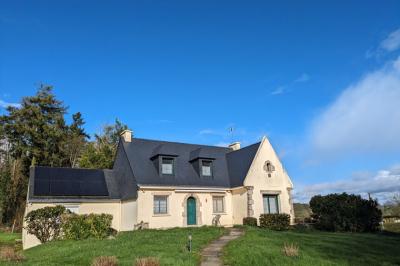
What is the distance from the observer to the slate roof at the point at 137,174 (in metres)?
23.6

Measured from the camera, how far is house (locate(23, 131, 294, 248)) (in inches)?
916

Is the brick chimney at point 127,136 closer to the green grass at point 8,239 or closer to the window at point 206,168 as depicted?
the window at point 206,168

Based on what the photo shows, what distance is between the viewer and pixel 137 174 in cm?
2425

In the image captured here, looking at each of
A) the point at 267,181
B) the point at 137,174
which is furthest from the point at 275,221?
the point at 137,174

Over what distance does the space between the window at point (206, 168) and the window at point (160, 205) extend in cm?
456

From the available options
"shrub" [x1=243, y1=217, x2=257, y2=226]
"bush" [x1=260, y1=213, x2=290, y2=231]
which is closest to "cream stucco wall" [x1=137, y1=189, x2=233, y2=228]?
"shrub" [x1=243, y1=217, x2=257, y2=226]

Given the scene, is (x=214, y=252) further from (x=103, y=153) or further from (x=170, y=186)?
(x=103, y=153)

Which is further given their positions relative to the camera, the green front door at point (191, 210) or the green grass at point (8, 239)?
the green front door at point (191, 210)

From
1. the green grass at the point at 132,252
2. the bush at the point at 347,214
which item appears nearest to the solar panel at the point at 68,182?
the green grass at the point at 132,252

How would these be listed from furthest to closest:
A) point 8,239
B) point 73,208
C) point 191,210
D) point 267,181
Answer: point 267,181, point 8,239, point 191,210, point 73,208

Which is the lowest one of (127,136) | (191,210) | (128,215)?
(128,215)

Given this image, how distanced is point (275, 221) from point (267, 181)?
400 cm

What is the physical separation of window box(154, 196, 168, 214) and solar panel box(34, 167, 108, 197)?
161 inches

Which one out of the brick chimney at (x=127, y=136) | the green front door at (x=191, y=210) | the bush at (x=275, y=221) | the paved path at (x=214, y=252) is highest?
the brick chimney at (x=127, y=136)
